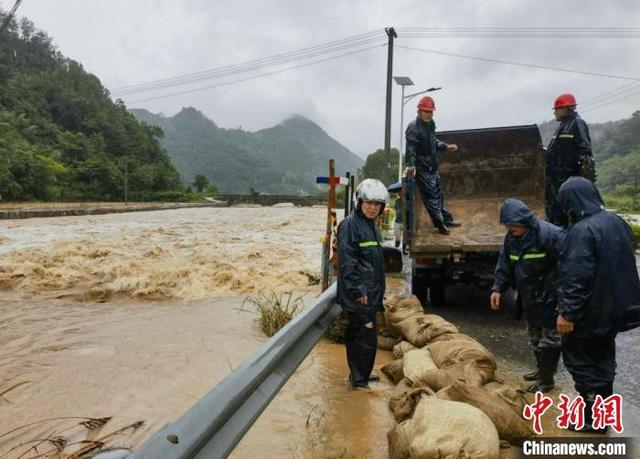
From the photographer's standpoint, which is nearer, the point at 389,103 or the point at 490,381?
the point at 490,381

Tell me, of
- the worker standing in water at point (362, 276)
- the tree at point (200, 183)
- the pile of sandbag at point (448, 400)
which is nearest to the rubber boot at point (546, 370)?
the pile of sandbag at point (448, 400)

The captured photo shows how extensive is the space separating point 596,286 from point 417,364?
1349 millimetres

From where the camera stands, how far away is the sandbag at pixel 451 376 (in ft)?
10.0

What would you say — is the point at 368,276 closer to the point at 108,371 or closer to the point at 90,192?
the point at 108,371

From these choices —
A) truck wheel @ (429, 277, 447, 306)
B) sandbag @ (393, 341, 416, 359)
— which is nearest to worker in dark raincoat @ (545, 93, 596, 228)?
truck wheel @ (429, 277, 447, 306)

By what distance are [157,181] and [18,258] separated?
1926 inches

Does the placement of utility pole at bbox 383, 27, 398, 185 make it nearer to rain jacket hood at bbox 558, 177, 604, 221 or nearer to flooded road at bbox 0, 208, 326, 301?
flooded road at bbox 0, 208, 326, 301

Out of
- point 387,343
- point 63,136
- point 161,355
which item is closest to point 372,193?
point 387,343

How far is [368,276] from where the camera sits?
149 inches

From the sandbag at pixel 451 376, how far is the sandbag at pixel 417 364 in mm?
166

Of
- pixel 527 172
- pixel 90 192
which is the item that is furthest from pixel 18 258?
pixel 90 192

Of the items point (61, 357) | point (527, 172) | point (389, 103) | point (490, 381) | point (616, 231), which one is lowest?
point (61, 357)

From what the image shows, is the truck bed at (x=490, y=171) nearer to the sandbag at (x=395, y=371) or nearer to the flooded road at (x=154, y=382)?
the sandbag at (x=395, y=371)

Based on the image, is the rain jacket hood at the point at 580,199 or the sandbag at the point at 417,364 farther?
the sandbag at the point at 417,364
